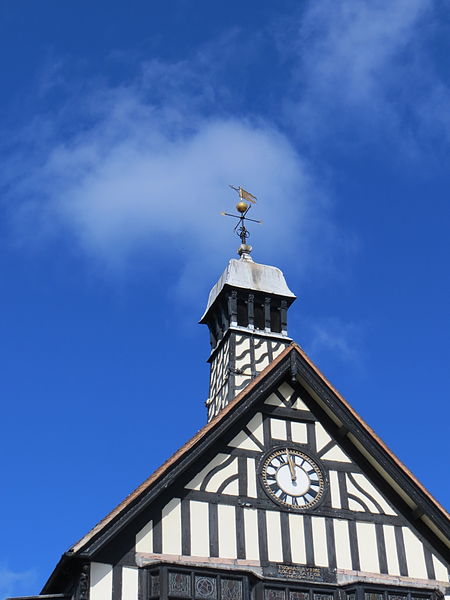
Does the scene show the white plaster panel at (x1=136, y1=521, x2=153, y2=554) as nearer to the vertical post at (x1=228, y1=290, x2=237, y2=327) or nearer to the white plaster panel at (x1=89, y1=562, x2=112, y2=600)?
the white plaster panel at (x1=89, y1=562, x2=112, y2=600)

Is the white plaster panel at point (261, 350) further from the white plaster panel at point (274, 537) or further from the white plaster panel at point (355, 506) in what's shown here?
the white plaster panel at point (274, 537)

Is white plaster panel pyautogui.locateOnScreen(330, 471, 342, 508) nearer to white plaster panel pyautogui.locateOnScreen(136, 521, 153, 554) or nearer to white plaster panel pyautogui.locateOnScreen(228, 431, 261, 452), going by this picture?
white plaster panel pyautogui.locateOnScreen(228, 431, 261, 452)

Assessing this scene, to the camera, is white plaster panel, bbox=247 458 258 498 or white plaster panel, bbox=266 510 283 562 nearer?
white plaster panel, bbox=266 510 283 562

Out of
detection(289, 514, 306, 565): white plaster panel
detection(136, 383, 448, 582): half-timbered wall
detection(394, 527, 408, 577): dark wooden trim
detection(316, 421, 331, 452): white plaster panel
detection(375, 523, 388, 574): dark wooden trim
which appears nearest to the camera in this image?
detection(136, 383, 448, 582): half-timbered wall

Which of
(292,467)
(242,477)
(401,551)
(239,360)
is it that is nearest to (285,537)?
(242,477)

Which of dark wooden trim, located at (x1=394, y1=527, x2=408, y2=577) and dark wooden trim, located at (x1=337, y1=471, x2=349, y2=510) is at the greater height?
dark wooden trim, located at (x1=337, y1=471, x2=349, y2=510)

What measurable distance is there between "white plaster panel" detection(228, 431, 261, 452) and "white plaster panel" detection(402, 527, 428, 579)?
3803mm

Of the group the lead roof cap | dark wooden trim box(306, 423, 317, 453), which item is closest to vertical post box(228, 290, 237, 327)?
the lead roof cap

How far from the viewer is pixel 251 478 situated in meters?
21.6

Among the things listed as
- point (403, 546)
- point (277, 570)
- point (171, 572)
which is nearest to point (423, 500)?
point (403, 546)

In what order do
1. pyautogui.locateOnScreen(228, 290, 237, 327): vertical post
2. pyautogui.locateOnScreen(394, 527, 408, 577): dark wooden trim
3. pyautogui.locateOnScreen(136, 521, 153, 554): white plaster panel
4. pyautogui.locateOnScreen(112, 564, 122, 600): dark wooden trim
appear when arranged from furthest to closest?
pyautogui.locateOnScreen(228, 290, 237, 327): vertical post < pyautogui.locateOnScreen(394, 527, 408, 577): dark wooden trim < pyautogui.locateOnScreen(136, 521, 153, 554): white plaster panel < pyautogui.locateOnScreen(112, 564, 122, 600): dark wooden trim

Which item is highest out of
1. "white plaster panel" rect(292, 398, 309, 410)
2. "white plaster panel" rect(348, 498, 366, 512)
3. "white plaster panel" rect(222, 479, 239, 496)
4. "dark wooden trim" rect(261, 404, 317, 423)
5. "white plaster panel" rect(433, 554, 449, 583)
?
"white plaster panel" rect(292, 398, 309, 410)

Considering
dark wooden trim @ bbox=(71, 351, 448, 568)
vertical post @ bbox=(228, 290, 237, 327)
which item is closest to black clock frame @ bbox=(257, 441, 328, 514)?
dark wooden trim @ bbox=(71, 351, 448, 568)

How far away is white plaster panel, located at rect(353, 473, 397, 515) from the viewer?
73.2 ft
